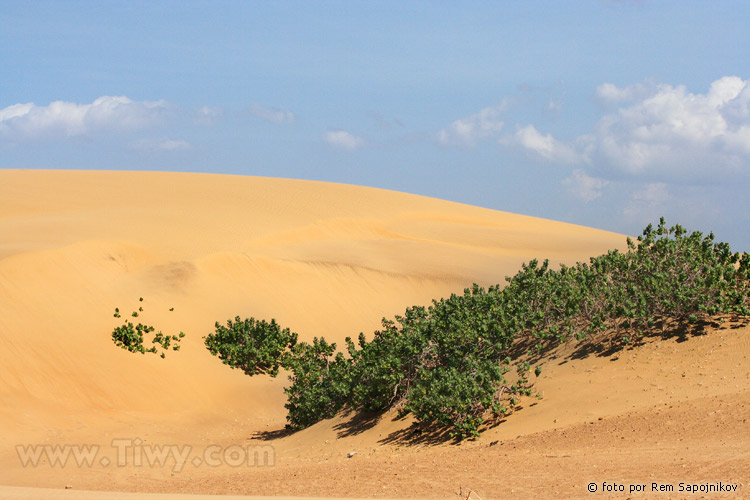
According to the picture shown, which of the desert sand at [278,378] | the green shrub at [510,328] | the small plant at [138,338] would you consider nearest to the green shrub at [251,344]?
the desert sand at [278,378]

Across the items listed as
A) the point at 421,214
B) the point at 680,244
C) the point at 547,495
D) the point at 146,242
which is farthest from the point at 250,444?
the point at 421,214

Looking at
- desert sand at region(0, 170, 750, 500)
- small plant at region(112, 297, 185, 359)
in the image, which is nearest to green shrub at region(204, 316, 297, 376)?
desert sand at region(0, 170, 750, 500)

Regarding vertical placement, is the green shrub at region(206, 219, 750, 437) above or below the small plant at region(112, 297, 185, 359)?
below

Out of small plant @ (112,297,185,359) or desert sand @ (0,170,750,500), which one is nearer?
desert sand @ (0,170,750,500)

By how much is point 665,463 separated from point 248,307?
14.6 meters

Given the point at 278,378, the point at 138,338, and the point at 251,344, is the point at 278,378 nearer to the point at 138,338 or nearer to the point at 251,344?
the point at 251,344

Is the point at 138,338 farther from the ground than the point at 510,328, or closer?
farther from the ground

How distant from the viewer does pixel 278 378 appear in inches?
707

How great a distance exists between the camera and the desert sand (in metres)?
8.23

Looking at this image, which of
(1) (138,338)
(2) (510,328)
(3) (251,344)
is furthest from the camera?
(3) (251,344)

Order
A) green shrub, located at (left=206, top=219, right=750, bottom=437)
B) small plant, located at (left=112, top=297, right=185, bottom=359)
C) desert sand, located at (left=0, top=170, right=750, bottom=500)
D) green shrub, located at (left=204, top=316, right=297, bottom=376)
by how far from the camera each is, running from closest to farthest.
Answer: desert sand, located at (left=0, top=170, right=750, bottom=500)
green shrub, located at (left=206, top=219, right=750, bottom=437)
small plant, located at (left=112, top=297, right=185, bottom=359)
green shrub, located at (left=204, top=316, right=297, bottom=376)

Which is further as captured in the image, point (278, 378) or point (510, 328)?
point (278, 378)

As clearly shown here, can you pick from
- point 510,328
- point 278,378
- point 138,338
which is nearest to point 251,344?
point 278,378

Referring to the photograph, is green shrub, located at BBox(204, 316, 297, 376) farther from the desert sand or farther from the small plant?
the small plant
